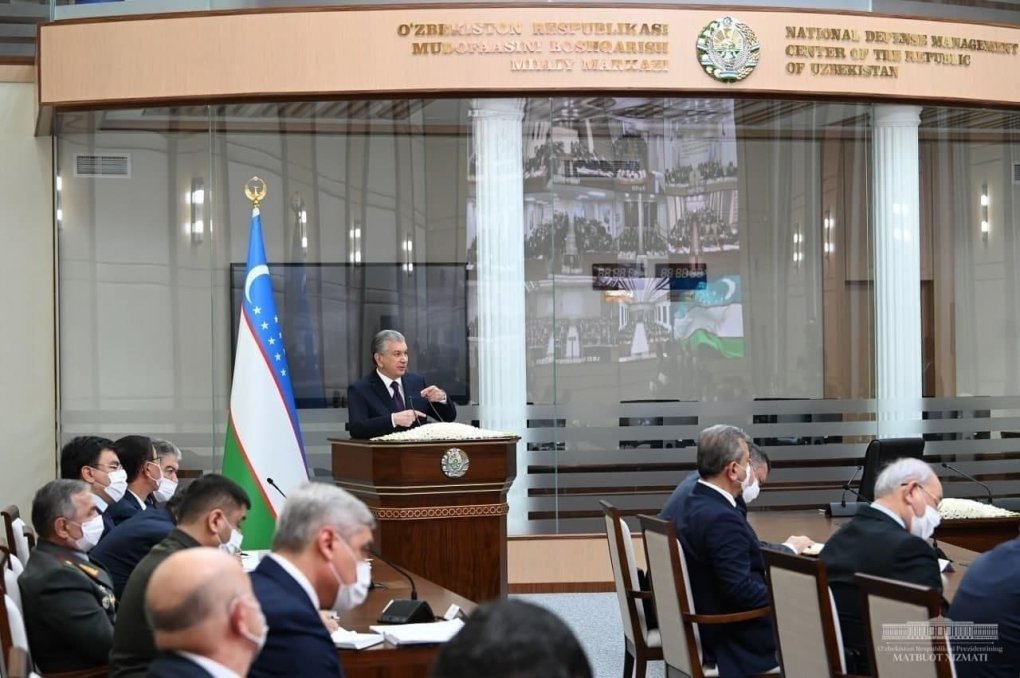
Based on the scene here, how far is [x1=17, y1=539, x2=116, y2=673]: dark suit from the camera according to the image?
399cm

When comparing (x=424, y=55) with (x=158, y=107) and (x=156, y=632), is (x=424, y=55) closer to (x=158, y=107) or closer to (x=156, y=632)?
(x=158, y=107)

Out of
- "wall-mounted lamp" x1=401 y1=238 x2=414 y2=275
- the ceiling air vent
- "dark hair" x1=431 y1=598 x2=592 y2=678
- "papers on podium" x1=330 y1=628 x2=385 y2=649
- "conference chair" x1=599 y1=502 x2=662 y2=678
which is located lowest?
"conference chair" x1=599 y1=502 x2=662 y2=678

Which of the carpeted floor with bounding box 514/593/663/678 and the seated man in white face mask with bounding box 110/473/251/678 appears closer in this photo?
the seated man in white face mask with bounding box 110/473/251/678

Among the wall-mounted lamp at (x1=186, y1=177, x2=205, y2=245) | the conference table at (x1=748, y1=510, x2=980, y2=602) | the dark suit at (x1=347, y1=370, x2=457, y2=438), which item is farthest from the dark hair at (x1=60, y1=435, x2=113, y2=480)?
the wall-mounted lamp at (x1=186, y1=177, x2=205, y2=245)

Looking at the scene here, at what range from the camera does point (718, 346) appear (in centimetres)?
999

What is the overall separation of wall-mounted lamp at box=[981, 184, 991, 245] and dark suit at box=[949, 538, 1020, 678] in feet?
22.8

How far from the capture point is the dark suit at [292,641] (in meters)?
2.82

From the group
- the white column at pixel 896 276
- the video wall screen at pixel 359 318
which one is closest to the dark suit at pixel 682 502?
the video wall screen at pixel 359 318

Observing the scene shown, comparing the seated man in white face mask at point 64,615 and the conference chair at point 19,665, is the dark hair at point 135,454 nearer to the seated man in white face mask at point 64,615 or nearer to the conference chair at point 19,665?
the seated man in white face mask at point 64,615

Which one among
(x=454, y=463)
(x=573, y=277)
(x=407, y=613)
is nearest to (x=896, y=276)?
(x=573, y=277)

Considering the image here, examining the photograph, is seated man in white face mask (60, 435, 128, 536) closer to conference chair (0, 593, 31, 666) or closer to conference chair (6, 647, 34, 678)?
conference chair (0, 593, 31, 666)

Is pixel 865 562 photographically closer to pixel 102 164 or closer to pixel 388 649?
pixel 388 649

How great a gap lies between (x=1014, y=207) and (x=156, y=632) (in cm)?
948

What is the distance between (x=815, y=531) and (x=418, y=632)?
3.07 metres
